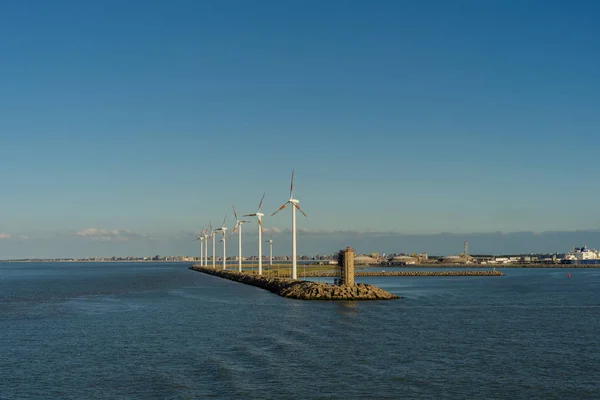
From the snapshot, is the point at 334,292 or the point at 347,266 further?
the point at 347,266

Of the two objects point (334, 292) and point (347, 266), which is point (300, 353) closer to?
point (334, 292)

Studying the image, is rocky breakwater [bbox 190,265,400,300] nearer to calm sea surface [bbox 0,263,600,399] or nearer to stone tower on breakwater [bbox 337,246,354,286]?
stone tower on breakwater [bbox 337,246,354,286]

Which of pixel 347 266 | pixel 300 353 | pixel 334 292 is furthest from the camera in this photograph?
pixel 347 266

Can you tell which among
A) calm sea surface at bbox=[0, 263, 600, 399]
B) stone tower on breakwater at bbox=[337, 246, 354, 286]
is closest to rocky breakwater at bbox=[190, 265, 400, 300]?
stone tower on breakwater at bbox=[337, 246, 354, 286]

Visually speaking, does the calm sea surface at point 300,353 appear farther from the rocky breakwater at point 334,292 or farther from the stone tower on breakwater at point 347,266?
the stone tower on breakwater at point 347,266

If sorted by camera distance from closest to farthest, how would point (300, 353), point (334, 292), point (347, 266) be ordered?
point (300, 353), point (334, 292), point (347, 266)

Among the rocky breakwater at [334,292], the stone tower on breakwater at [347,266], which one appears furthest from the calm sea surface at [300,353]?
Result: the stone tower on breakwater at [347,266]

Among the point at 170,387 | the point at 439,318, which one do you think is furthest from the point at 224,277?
the point at 170,387

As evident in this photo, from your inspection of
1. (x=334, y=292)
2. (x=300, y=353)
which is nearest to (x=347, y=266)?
(x=334, y=292)
